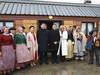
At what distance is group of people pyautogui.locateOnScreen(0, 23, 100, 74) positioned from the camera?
3092 mm

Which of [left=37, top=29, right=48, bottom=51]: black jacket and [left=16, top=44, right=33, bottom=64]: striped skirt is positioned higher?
[left=37, top=29, right=48, bottom=51]: black jacket

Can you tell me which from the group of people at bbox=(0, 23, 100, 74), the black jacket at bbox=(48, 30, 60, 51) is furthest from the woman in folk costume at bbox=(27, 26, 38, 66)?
the black jacket at bbox=(48, 30, 60, 51)

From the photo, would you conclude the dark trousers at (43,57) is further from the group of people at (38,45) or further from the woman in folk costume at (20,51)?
the woman in folk costume at (20,51)

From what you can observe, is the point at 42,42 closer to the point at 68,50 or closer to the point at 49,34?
the point at 49,34

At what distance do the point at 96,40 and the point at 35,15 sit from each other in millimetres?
4174

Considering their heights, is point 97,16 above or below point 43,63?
above

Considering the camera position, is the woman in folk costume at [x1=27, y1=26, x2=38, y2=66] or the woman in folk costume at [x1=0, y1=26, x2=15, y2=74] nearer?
the woman in folk costume at [x1=0, y1=26, x2=15, y2=74]

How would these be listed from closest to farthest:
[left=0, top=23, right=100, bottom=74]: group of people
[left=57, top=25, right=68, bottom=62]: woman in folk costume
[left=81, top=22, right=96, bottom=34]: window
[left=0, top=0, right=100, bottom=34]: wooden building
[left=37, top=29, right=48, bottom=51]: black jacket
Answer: [left=0, top=23, right=100, bottom=74]: group of people
[left=37, top=29, right=48, bottom=51]: black jacket
[left=57, top=25, right=68, bottom=62]: woman in folk costume
[left=0, top=0, right=100, bottom=34]: wooden building
[left=81, top=22, right=96, bottom=34]: window

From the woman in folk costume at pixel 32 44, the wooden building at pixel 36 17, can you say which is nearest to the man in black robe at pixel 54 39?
the woman in folk costume at pixel 32 44

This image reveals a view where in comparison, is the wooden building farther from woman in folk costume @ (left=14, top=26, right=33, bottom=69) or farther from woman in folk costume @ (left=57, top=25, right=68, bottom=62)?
woman in folk costume @ (left=14, top=26, right=33, bottom=69)

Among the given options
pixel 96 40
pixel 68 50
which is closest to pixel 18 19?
pixel 68 50

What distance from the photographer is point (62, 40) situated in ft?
14.6

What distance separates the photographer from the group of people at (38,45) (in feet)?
10.1

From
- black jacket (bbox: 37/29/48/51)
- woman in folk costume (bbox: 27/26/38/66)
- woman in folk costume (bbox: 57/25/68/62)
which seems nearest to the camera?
woman in folk costume (bbox: 27/26/38/66)
